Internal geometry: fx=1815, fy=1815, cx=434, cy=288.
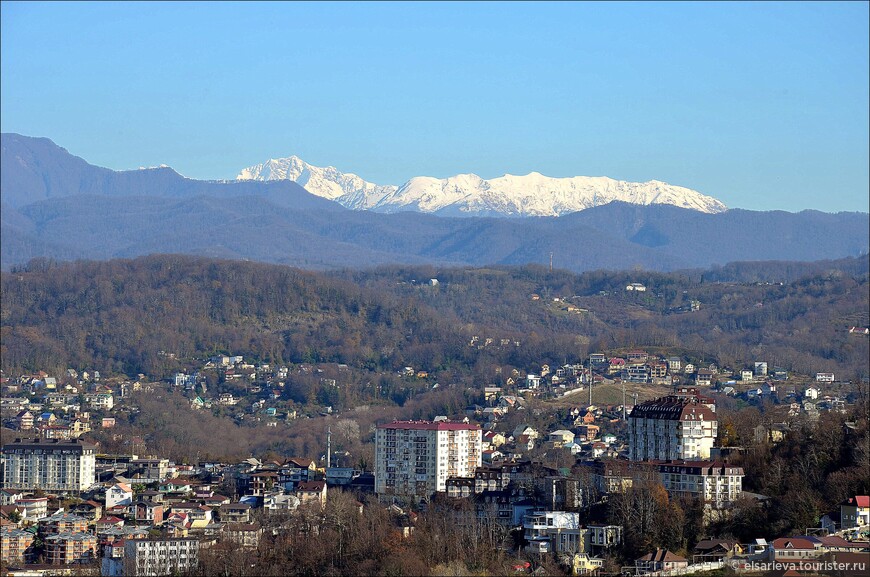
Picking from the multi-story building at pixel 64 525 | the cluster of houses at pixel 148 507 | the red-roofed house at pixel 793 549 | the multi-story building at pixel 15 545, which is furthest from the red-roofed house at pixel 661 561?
the multi-story building at pixel 15 545

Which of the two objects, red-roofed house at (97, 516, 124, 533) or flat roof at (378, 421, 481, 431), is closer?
red-roofed house at (97, 516, 124, 533)

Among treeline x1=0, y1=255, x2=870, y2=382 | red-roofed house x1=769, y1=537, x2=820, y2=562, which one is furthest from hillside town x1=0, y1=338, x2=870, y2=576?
treeline x1=0, y1=255, x2=870, y2=382

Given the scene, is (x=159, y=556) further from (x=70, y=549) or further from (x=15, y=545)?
(x=15, y=545)

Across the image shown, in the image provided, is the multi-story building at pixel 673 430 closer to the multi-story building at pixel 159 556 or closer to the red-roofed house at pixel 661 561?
Answer: the red-roofed house at pixel 661 561

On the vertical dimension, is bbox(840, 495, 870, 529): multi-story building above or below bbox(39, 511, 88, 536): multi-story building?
above

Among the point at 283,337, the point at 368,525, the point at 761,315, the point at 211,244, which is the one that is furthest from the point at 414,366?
the point at 211,244

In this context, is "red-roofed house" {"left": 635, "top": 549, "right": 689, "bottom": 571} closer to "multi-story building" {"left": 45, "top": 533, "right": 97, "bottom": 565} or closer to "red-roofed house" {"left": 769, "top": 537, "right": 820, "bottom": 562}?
"red-roofed house" {"left": 769, "top": 537, "right": 820, "bottom": 562}

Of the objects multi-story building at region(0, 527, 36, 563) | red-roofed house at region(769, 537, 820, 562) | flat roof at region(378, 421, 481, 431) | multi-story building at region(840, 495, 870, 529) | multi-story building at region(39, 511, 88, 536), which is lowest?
multi-story building at region(0, 527, 36, 563)
